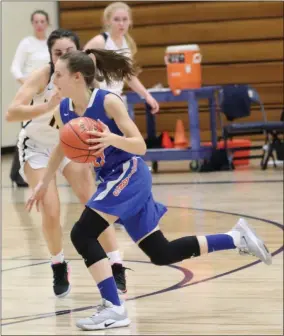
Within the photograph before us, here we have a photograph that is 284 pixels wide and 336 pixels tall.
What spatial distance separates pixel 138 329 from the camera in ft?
12.1

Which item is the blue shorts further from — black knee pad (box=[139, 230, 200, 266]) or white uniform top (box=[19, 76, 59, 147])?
white uniform top (box=[19, 76, 59, 147])

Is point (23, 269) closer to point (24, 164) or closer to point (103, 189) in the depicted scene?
point (24, 164)

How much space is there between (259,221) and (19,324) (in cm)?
325

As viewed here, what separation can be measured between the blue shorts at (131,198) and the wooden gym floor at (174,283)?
80cm

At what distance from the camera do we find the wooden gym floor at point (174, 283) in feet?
12.5

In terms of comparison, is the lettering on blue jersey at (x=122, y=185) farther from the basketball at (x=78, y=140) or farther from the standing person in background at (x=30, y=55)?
the standing person in background at (x=30, y=55)

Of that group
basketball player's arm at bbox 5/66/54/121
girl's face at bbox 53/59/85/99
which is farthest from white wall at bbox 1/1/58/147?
girl's face at bbox 53/59/85/99

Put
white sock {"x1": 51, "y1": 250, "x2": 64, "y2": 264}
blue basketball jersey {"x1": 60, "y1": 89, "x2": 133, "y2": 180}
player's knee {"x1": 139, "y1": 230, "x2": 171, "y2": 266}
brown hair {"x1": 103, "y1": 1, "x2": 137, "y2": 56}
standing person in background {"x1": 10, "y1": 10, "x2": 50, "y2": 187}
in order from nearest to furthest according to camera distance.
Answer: blue basketball jersey {"x1": 60, "y1": 89, "x2": 133, "y2": 180}, player's knee {"x1": 139, "y1": 230, "x2": 171, "y2": 266}, white sock {"x1": 51, "y1": 250, "x2": 64, "y2": 264}, brown hair {"x1": 103, "y1": 1, "x2": 137, "y2": 56}, standing person in background {"x1": 10, "y1": 10, "x2": 50, "y2": 187}

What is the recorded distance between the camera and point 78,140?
222cm

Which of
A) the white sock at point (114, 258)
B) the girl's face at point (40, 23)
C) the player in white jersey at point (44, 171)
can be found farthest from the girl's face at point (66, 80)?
the girl's face at point (40, 23)

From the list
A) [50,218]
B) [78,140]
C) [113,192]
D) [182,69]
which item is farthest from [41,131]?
[182,69]

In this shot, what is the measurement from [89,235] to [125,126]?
2.33 feet

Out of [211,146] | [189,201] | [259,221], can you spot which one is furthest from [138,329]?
[211,146]

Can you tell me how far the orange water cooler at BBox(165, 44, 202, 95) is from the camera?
9859 millimetres
